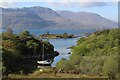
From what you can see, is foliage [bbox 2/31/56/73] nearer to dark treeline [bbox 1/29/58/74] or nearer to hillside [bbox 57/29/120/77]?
dark treeline [bbox 1/29/58/74]

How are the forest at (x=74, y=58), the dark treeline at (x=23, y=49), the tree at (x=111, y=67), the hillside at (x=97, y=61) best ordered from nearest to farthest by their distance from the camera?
the tree at (x=111, y=67) → the hillside at (x=97, y=61) → the forest at (x=74, y=58) → the dark treeline at (x=23, y=49)

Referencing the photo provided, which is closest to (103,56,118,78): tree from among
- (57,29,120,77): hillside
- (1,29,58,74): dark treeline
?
(57,29,120,77): hillside

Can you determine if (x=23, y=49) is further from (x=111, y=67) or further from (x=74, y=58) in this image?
(x=111, y=67)

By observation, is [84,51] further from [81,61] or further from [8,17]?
[8,17]

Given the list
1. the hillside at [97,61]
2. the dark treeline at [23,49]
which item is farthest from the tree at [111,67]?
the dark treeline at [23,49]

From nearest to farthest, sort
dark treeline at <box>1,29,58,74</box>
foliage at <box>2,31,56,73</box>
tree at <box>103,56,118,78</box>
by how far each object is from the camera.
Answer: tree at <box>103,56,118,78</box>, foliage at <box>2,31,56,73</box>, dark treeline at <box>1,29,58,74</box>

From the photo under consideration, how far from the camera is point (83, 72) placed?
82.1ft

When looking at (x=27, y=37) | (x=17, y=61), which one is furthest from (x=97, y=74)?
(x=27, y=37)

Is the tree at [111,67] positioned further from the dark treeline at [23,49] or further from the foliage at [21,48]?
the dark treeline at [23,49]

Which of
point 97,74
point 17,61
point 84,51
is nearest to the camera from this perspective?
point 97,74

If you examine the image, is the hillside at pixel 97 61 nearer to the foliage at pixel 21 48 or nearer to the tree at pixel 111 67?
the tree at pixel 111 67

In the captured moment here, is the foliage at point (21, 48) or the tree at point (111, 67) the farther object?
the foliage at point (21, 48)

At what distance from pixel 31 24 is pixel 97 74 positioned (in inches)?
6938

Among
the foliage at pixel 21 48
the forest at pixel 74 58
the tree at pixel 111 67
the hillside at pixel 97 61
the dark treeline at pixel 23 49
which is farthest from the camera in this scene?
the dark treeline at pixel 23 49
